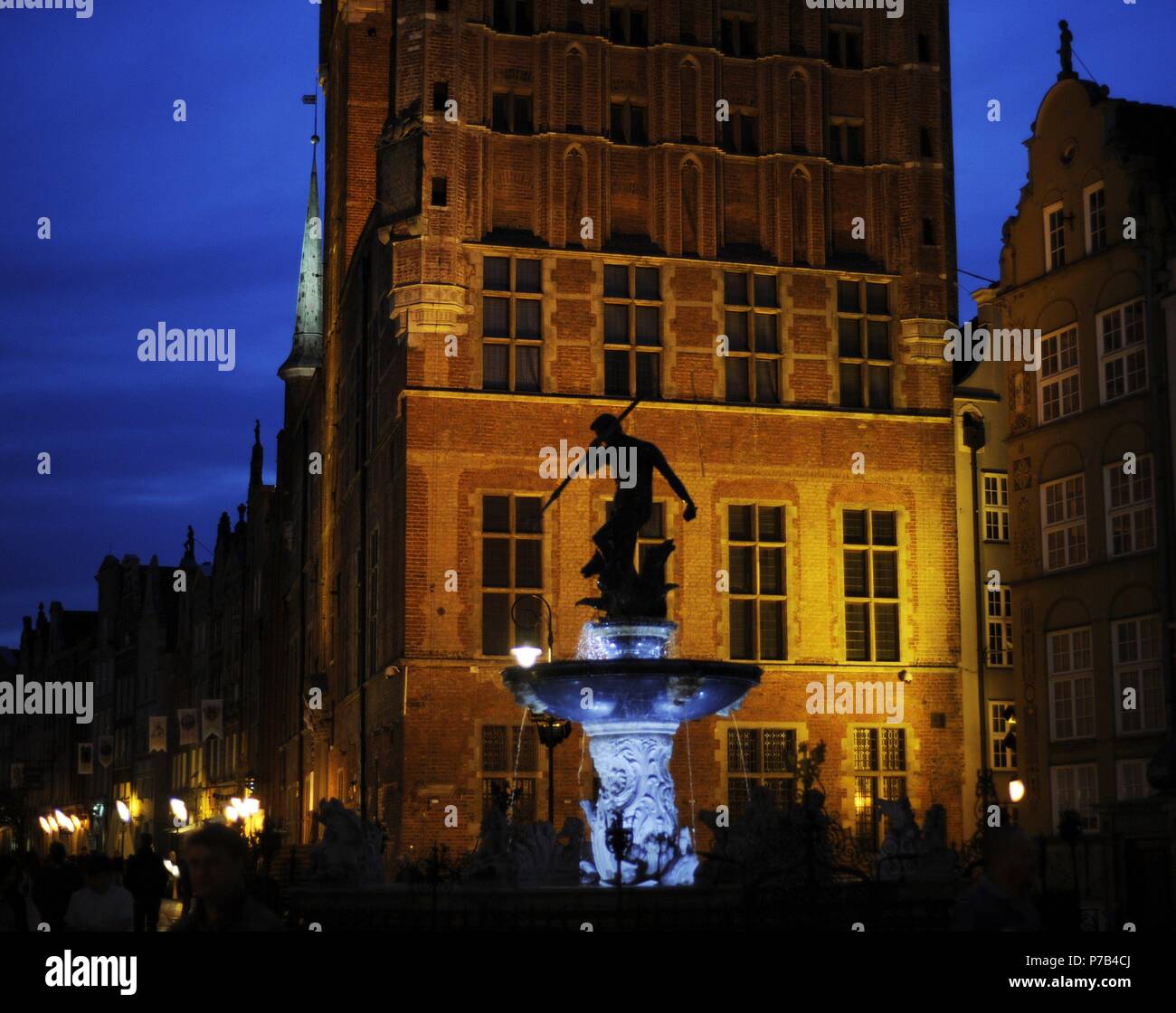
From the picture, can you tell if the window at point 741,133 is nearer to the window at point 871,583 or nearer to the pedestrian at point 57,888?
the window at point 871,583

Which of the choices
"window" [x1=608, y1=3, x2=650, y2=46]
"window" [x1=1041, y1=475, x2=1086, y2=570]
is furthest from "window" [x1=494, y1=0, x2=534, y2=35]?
"window" [x1=1041, y1=475, x2=1086, y2=570]

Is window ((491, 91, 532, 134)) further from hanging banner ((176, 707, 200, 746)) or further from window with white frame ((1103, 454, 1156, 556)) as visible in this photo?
hanging banner ((176, 707, 200, 746))

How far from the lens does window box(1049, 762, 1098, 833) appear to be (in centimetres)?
3080

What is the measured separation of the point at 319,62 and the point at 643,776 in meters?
32.5

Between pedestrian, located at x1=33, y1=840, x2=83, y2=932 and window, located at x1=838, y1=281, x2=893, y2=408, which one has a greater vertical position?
window, located at x1=838, y1=281, x2=893, y2=408

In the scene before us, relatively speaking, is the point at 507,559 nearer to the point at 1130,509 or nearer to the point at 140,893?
the point at 1130,509

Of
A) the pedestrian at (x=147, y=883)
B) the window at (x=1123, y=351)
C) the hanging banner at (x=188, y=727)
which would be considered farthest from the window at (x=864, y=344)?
the hanging banner at (x=188, y=727)

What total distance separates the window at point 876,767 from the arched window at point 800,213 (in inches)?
381

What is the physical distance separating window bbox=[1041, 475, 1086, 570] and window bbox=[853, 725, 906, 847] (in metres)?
4.99

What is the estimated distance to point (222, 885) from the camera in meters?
7.26

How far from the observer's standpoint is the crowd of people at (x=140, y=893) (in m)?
7.27

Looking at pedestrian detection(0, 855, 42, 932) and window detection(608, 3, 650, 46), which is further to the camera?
window detection(608, 3, 650, 46)
